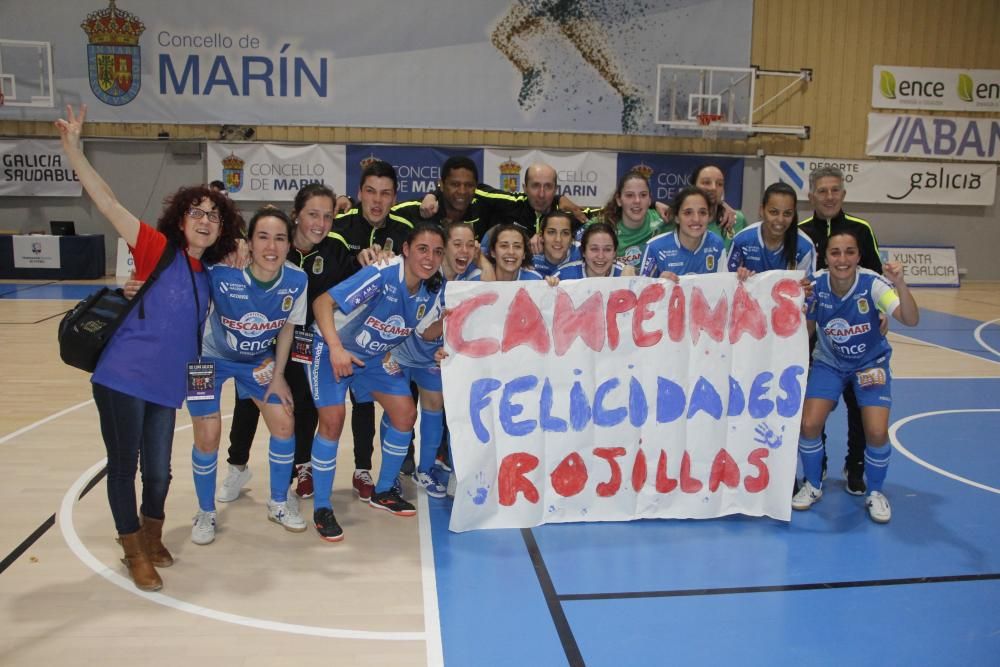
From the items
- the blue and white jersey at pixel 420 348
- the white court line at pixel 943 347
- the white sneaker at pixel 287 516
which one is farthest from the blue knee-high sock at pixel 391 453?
the white court line at pixel 943 347

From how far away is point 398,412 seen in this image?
446 centimetres

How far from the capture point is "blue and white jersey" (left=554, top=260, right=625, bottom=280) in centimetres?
482

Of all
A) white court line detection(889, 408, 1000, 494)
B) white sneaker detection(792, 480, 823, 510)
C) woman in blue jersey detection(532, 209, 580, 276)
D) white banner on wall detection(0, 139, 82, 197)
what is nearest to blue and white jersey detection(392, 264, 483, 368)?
woman in blue jersey detection(532, 209, 580, 276)

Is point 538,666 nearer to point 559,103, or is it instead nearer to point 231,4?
point 559,103

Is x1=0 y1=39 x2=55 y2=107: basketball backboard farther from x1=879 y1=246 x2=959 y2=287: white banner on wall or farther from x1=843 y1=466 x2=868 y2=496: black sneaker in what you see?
x1=879 y1=246 x2=959 y2=287: white banner on wall

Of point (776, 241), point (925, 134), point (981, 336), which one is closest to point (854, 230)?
point (776, 241)

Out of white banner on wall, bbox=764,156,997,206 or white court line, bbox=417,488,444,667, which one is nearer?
white court line, bbox=417,488,444,667

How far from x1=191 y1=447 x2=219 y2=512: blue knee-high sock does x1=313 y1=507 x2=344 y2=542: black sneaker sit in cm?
56

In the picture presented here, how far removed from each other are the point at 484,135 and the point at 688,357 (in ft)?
39.5

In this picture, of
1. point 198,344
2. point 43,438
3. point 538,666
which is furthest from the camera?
point 43,438

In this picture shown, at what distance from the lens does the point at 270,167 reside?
50.7 feet

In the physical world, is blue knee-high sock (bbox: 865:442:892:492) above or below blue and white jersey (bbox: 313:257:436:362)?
below

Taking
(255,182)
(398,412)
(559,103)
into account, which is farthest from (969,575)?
(255,182)

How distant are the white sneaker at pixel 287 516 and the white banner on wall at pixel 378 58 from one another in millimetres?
12246
